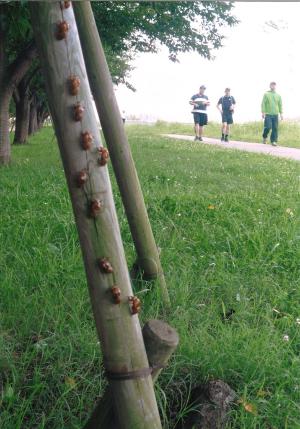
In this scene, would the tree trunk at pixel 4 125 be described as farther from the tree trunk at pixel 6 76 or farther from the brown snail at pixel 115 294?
the brown snail at pixel 115 294

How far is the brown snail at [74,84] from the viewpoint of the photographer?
4.73 ft

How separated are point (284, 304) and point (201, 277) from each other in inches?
18.5

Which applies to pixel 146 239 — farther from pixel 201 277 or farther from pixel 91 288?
pixel 91 288

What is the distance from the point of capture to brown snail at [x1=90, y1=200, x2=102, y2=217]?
1.50m

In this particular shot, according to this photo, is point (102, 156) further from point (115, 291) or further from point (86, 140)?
point (115, 291)

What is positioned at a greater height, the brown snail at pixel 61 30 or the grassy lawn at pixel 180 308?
the brown snail at pixel 61 30

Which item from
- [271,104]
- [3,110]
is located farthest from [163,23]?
[271,104]

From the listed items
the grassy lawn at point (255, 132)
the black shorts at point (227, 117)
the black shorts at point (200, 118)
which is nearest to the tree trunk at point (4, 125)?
the black shorts at point (200, 118)

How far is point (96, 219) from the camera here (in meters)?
1.51

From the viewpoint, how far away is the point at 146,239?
2646mm

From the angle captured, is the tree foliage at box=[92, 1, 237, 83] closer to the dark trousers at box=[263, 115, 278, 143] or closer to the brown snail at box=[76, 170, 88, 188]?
the dark trousers at box=[263, 115, 278, 143]

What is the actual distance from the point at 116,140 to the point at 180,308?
86 centimetres

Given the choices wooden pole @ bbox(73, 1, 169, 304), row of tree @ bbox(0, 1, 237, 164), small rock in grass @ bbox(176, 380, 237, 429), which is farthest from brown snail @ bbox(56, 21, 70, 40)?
row of tree @ bbox(0, 1, 237, 164)

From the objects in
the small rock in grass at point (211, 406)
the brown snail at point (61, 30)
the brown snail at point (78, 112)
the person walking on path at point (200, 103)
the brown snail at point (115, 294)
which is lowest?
the small rock in grass at point (211, 406)
